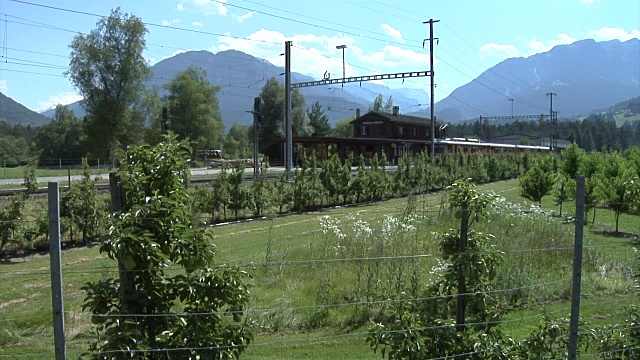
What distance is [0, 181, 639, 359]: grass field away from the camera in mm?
7016

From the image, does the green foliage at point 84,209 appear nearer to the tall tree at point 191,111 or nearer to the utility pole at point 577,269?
the utility pole at point 577,269

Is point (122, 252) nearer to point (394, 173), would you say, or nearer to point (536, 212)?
point (536, 212)

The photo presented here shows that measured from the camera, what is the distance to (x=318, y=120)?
105500 millimetres

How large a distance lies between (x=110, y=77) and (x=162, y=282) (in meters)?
54.4

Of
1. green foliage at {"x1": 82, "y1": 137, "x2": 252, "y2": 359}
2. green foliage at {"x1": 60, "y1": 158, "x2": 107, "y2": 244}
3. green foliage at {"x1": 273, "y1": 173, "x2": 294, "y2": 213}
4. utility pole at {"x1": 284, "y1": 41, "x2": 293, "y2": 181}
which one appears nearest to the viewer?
green foliage at {"x1": 82, "y1": 137, "x2": 252, "y2": 359}

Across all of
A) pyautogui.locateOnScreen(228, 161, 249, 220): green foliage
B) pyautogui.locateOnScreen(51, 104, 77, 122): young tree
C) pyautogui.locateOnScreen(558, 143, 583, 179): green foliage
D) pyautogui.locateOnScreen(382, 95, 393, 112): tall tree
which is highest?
pyautogui.locateOnScreen(382, 95, 393, 112): tall tree

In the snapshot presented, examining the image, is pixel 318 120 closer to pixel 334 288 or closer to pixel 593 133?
pixel 593 133

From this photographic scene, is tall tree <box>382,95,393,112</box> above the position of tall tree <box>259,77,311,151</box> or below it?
above

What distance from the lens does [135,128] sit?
53.7 meters

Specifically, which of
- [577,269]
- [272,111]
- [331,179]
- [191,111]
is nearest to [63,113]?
[191,111]

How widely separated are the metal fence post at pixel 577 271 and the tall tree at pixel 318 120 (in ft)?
315

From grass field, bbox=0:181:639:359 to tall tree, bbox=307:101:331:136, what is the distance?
292 ft

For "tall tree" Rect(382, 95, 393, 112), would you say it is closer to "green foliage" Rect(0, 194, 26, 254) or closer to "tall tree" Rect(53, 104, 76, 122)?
"tall tree" Rect(53, 104, 76, 122)

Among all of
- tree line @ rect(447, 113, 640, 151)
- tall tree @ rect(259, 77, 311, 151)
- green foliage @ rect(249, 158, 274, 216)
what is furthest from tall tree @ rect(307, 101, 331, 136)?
green foliage @ rect(249, 158, 274, 216)
